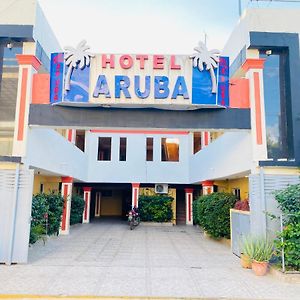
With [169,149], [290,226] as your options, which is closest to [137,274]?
[290,226]

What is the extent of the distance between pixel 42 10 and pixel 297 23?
7.76m

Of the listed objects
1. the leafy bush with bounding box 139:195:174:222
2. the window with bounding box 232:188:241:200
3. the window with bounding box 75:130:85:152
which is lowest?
the leafy bush with bounding box 139:195:174:222

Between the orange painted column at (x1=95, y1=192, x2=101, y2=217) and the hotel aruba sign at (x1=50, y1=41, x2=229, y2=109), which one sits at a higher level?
the hotel aruba sign at (x1=50, y1=41, x2=229, y2=109)

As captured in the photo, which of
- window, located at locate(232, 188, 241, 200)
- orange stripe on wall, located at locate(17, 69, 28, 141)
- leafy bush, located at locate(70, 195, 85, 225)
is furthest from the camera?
leafy bush, located at locate(70, 195, 85, 225)

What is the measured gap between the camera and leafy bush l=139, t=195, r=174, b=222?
1948 centimetres

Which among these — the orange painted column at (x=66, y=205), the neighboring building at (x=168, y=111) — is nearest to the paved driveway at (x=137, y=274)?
the neighboring building at (x=168, y=111)

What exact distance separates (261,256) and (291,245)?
78 centimetres

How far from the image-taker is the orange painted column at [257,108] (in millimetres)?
8594

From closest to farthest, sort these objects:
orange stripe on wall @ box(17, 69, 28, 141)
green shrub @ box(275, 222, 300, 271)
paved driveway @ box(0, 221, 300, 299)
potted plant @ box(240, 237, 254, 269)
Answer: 1. paved driveway @ box(0, 221, 300, 299)
2. green shrub @ box(275, 222, 300, 271)
3. potted plant @ box(240, 237, 254, 269)
4. orange stripe on wall @ box(17, 69, 28, 141)

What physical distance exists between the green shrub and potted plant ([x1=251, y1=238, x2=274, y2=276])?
29 cm

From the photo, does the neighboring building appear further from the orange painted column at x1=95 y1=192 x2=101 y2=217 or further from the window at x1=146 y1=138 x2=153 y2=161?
the orange painted column at x1=95 y1=192 x2=101 y2=217

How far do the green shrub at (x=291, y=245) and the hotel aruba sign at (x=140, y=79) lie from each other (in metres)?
3.67

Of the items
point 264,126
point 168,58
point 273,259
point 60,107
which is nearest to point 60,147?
point 60,107

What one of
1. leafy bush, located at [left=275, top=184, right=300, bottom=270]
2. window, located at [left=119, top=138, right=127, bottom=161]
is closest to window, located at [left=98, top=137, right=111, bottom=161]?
window, located at [left=119, top=138, right=127, bottom=161]
